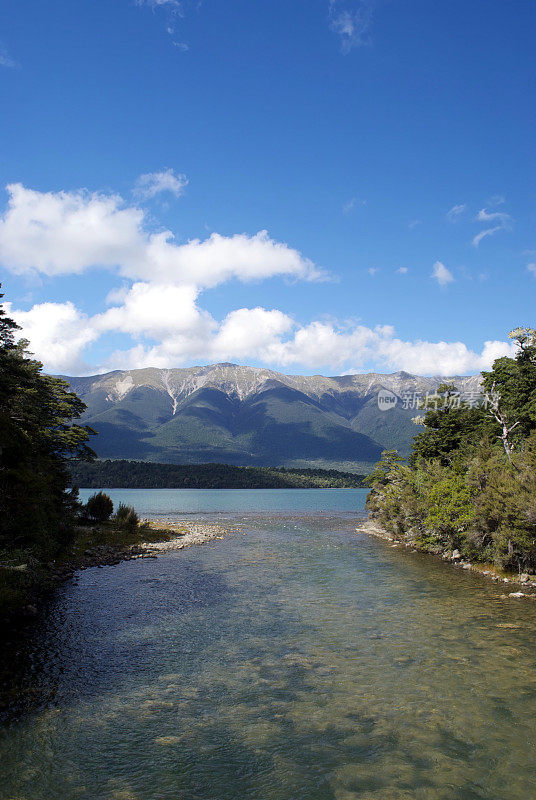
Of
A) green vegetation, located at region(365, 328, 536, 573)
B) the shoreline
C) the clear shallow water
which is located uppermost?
green vegetation, located at region(365, 328, 536, 573)

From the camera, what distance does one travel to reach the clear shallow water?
13164mm

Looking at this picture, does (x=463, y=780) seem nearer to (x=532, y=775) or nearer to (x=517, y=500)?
(x=532, y=775)

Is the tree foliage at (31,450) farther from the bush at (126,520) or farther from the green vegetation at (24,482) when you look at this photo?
the bush at (126,520)

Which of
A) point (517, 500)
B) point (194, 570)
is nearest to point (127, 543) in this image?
point (194, 570)

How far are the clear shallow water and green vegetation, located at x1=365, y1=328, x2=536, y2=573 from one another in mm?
5993

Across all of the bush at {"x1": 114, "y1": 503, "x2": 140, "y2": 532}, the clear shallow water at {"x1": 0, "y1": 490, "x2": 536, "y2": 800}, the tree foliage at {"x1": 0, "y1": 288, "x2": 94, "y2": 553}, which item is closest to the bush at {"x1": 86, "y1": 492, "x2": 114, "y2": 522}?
the bush at {"x1": 114, "y1": 503, "x2": 140, "y2": 532}

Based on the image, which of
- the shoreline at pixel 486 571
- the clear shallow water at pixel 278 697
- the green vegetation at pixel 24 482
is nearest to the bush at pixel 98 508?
the green vegetation at pixel 24 482

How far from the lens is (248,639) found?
24516 mm

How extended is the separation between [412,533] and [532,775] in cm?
4671

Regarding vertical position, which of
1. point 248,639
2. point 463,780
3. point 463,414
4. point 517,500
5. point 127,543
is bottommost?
point 127,543

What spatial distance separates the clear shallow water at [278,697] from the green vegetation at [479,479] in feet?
19.7

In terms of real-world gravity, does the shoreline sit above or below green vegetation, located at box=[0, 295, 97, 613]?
below

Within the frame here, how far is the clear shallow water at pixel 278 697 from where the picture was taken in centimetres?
A: 1316

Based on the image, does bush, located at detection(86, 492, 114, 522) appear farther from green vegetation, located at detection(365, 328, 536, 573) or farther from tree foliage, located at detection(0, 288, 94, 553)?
green vegetation, located at detection(365, 328, 536, 573)
